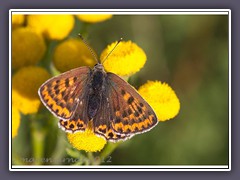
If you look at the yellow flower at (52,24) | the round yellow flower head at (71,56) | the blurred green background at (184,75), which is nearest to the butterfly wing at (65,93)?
the round yellow flower head at (71,56)

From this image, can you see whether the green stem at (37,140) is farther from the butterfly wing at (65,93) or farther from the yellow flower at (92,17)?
the yellow flower at (92,17)

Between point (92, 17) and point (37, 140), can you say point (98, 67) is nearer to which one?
point (92, 17)

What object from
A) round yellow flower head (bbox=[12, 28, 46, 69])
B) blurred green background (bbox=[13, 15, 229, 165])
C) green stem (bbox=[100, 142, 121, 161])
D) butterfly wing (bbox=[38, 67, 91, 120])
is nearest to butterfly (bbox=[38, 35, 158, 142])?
butterfly wing (bbox=[38, 67, 91, 120])

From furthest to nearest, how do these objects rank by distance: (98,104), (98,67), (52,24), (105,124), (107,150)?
(52,24), (107,150), (98,67), (98,104), (105,124)

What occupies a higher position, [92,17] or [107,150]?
[92,17]

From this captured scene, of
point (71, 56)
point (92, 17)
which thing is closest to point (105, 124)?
point (71, 56)
